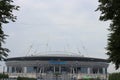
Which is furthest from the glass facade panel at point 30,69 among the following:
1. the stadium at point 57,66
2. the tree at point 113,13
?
the tree at point 113,13

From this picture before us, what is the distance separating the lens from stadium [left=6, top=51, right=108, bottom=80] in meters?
171

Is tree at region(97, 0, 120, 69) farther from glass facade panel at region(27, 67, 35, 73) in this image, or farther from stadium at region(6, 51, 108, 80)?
glass facade panel at region(27, 67, 35, 73)

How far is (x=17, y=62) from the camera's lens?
178 meters

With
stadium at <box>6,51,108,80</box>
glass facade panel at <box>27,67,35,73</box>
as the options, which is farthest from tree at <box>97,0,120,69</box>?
glass facade panel at <box>27,67,35,73</box>

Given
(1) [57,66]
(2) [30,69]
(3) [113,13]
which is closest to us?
(3) [113,13]

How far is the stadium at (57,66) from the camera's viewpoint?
170750mm

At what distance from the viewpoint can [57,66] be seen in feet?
575

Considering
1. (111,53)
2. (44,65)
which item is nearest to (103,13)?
(111,53)

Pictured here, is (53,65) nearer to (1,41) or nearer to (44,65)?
(44,65)

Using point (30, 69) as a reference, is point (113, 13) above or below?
above

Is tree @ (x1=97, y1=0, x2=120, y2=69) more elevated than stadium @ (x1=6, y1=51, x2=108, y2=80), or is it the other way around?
tree @ (x1=97, y1=0, x2=120, y2=69)

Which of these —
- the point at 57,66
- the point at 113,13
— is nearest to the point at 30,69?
the point at 57,66

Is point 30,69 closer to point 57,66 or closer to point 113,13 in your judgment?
point 57,66

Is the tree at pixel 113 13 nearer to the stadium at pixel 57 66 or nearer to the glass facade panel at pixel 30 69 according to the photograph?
the stadium at pixel 57 66
